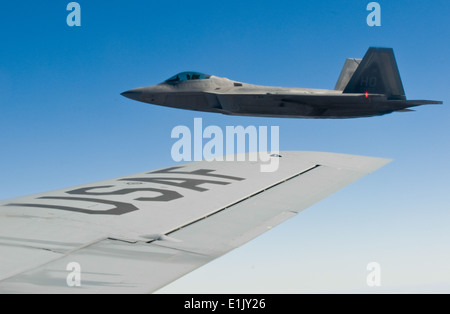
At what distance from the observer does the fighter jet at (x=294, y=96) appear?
22.2 m

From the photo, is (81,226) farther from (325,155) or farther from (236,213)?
(325,155)

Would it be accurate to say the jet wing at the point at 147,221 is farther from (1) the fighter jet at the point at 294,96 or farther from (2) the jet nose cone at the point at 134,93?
(2) the jet nose cone at the point at 134,93

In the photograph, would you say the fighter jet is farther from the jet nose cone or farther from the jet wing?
the jet wing

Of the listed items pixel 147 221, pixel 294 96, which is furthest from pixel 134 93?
pixel 147 221

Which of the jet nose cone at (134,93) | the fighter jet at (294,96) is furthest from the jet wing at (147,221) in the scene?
the jet nose cone at (134,93)

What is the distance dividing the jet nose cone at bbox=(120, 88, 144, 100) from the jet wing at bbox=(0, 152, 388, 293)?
15365 millimetres

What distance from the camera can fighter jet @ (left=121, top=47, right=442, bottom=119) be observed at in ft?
72.9

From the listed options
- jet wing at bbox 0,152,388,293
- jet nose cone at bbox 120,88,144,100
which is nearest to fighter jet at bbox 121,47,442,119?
jet nose cone at bbox 120,88,144,100

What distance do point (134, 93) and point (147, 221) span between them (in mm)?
20035

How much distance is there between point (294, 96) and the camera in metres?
23.3

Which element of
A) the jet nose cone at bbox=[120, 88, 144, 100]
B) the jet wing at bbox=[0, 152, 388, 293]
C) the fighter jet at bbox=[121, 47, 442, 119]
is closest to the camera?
the jet wing at bbox=[0, 152, 388, 293]

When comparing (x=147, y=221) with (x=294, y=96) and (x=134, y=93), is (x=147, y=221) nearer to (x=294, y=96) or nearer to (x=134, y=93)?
(x=294, y=96)

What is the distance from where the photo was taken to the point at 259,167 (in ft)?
37.1

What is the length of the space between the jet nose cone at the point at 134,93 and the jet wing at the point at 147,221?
1536 centimetres
